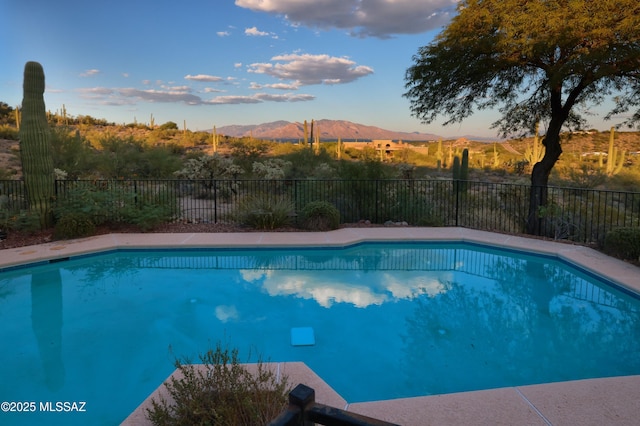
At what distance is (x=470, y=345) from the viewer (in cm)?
459

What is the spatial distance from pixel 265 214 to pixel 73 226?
3.99 m

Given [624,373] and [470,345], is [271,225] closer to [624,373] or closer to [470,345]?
[470,345]

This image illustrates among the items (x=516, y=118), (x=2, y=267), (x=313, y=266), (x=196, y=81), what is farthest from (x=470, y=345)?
(x=196, y=81)

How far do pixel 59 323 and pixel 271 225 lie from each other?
5137 mm

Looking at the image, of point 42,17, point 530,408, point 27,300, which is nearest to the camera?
point 530,408

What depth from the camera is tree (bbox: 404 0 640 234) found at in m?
7.57

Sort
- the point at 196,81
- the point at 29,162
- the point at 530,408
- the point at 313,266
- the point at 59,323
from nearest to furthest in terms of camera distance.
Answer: the point at 530,408
the point at 59,323
the point at 313,266
the point at 29,162
the point at 196,81

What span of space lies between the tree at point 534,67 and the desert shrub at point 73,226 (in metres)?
7.99

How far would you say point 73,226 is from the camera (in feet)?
28.8

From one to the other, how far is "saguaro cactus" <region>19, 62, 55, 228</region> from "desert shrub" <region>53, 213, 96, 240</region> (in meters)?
0.60

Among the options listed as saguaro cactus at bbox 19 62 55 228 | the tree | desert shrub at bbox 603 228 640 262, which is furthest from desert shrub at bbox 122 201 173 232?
desert shrub at bbox 603 228 640 262

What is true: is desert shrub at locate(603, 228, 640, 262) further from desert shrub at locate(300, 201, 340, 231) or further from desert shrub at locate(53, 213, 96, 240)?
desert shrub at locate(53, 213, 96, 240)

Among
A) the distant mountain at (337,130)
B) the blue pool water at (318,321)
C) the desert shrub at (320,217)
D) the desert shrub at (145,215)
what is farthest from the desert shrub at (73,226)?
the distant mountain at (337,130)

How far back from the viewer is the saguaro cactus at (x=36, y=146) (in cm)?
875
